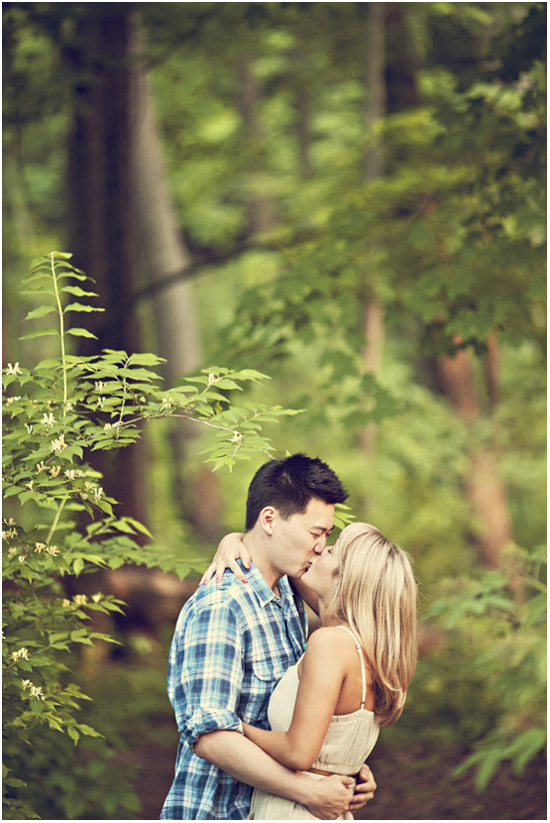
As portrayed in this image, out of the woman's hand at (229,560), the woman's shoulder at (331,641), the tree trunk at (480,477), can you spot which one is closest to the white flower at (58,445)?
the woman's hand at (229,560)

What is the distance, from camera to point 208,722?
1.99m

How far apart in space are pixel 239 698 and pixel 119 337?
4.46m

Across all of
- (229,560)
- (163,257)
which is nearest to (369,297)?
(229,560)

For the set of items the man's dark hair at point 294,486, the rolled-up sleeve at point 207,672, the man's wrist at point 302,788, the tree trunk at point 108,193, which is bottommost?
the man's wrist at point 302,788

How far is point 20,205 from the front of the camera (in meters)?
9.61

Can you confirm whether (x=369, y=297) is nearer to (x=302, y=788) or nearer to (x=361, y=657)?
(x=361, y=657)

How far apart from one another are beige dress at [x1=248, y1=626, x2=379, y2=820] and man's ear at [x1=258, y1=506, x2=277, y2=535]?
1.27ft

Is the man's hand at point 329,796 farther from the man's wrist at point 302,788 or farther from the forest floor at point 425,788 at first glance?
the forest floor at point 425,788

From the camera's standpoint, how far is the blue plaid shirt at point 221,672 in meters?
2.06

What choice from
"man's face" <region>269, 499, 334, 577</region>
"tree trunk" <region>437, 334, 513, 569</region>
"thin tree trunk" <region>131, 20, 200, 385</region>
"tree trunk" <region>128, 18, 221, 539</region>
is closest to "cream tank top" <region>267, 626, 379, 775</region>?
"man's face" <region>269, 499, 334, 577</region>

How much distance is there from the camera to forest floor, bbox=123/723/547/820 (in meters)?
4.96

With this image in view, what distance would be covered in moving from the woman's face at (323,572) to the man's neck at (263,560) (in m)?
0.10

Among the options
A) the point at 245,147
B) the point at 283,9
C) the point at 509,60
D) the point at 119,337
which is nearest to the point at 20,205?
the point at 245,147

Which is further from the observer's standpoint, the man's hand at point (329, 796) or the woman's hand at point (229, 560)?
the woman's hand at point (229, 560)
